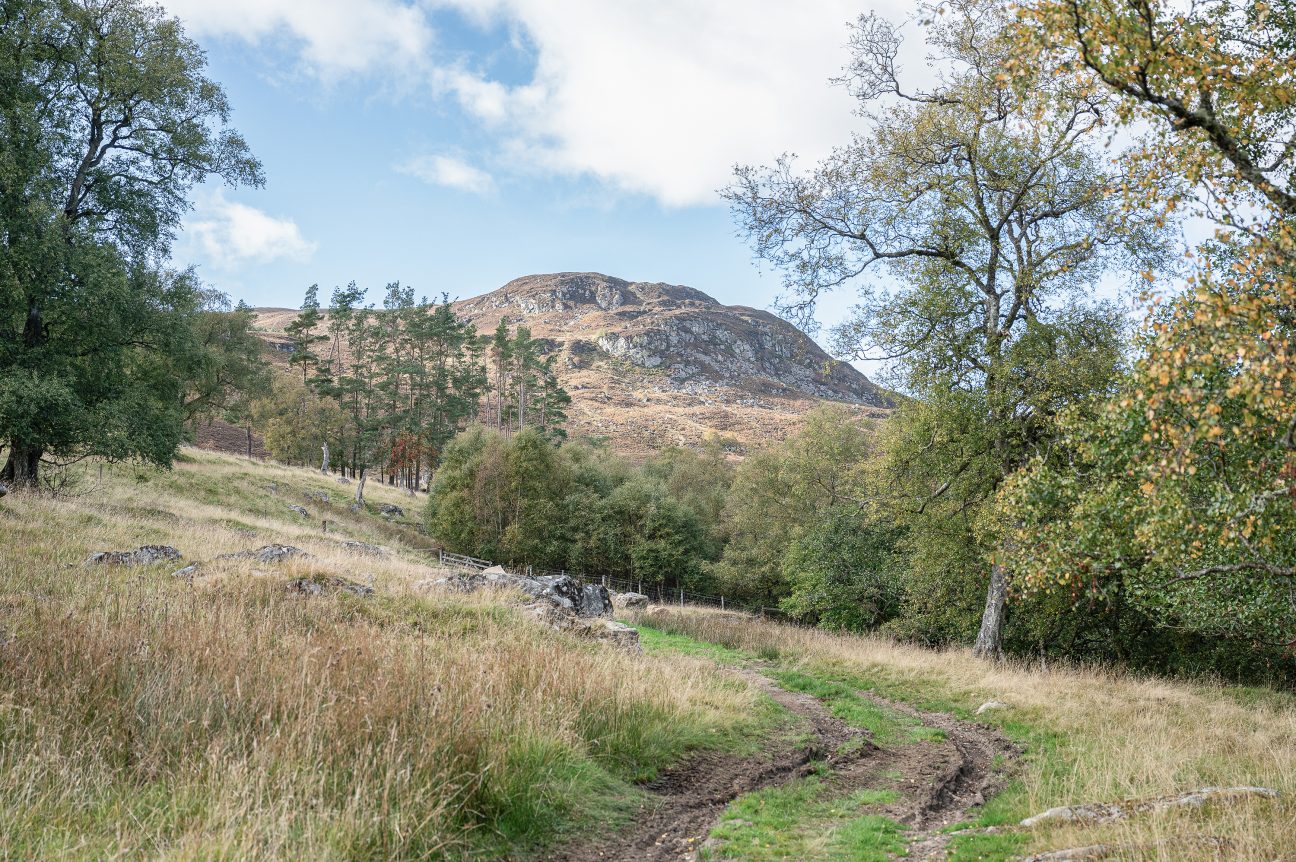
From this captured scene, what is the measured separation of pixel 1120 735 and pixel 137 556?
16.9 meters

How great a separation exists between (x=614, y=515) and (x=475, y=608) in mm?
40018

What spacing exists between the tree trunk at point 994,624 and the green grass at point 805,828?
11.7 metres

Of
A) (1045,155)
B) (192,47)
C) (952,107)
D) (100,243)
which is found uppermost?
(192,47)

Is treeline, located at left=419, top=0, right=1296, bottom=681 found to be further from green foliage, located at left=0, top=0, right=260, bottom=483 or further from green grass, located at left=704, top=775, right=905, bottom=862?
green foliage, located at left=0, top=0, right=260, bottom=483

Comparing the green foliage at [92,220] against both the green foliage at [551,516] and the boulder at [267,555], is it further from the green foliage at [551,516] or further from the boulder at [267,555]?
the green foliage at [551,516]

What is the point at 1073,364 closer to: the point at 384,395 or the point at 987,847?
the point at 987,847

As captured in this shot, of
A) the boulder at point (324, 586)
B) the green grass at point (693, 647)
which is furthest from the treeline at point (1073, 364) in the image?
the boulder at point (324, 586)

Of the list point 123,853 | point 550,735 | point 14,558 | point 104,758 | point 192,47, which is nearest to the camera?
point 123,853

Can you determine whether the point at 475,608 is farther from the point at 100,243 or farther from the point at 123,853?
the point at 100,243

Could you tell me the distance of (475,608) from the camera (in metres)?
13.0

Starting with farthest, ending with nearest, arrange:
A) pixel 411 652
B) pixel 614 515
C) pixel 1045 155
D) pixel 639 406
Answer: pixel 639 406 → pixel 614 515 → pixel 1045 155 → pixel 411 652

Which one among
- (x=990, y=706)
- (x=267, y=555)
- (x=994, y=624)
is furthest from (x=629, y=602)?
(x=990, y=706)

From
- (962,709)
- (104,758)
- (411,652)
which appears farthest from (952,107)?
(104,758)

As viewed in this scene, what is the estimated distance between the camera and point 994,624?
17828 millimetres
